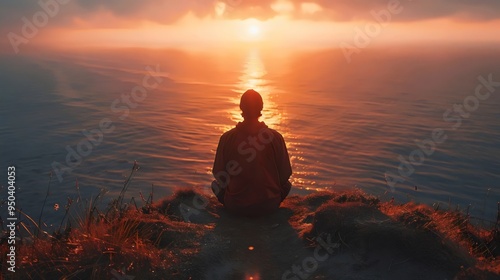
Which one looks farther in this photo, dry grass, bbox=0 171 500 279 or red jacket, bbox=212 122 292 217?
red jacket, bbox=212 122 292 217

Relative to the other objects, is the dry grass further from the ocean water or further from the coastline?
the ocean water

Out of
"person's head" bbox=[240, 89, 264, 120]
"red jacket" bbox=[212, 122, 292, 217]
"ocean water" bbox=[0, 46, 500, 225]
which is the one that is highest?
"person's head" bbox=[240, 89, 264, 120]

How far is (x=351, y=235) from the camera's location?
5.29m

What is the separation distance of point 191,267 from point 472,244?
391cm

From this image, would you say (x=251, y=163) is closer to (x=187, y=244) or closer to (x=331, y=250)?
(x=187, y=244)

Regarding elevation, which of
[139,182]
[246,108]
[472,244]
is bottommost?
[139,182]

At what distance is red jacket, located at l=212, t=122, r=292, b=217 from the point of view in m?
6.58

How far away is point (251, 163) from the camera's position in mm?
6559

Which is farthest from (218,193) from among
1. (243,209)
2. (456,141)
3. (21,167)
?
(456,141)

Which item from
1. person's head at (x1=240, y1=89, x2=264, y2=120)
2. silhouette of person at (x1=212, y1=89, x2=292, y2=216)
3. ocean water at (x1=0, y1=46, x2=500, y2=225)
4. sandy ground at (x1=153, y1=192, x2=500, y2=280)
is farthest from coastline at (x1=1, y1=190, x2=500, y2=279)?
ocean water at (x1=0, y1=46, x2=500, y2=225)

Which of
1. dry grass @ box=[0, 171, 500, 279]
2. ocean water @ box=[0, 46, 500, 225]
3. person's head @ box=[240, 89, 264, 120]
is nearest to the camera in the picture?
dry grass @ box=[0, 171, 500, 279]

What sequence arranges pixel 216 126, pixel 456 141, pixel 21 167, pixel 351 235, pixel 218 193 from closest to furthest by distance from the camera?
pixel 351 235 → pixel 218 193 → pixel 21 167 → pixel 456 141 → pixel 216 126

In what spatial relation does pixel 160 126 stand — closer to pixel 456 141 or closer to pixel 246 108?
pixel 456 141

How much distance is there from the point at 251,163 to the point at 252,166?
A: 0.16 feet
